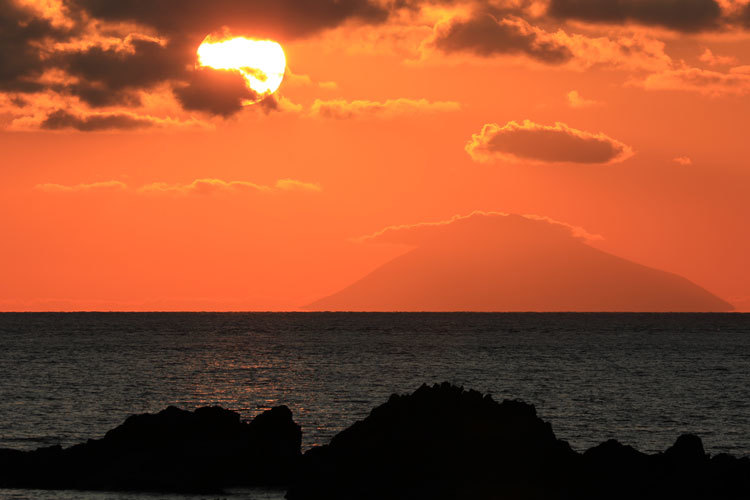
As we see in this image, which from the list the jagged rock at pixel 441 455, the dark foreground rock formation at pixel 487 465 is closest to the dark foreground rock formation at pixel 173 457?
the jagged rock at pixel 441 455

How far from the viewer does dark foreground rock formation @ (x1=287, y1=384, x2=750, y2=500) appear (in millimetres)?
39000

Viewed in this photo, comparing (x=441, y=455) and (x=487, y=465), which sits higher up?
(x=441, y=455)

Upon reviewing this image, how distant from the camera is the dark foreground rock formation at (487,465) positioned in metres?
39.0

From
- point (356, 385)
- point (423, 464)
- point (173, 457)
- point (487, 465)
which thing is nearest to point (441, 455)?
point (423, 464)

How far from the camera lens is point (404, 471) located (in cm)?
3959

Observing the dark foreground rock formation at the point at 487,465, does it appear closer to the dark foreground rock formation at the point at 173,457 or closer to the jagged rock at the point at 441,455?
the jagged rock at the point at 441,455

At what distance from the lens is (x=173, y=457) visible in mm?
46031

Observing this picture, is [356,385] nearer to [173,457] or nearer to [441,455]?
[173,457]

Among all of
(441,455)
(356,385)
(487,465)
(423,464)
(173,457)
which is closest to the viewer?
(487,465)

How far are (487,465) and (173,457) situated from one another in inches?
557

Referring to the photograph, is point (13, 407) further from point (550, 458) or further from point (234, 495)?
point (550, 458)

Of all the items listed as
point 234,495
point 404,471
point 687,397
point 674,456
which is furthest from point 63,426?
point 687,397

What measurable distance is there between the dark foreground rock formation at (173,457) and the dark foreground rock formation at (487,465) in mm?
4758

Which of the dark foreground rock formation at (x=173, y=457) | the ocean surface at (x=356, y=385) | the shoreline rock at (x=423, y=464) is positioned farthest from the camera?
the ocean surface at (x=356, y=385)
